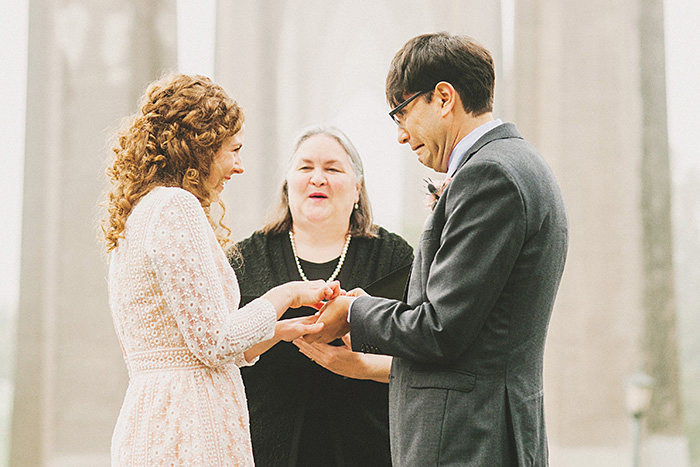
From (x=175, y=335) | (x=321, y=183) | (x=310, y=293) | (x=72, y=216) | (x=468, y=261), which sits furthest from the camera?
(x=72, y=216)

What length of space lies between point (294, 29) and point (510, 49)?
119 centimetres

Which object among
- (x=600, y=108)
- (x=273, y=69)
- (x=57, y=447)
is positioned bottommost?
(x=57, y=447)

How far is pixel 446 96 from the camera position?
5.42ft

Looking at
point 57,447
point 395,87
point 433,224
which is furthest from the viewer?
point 57,447

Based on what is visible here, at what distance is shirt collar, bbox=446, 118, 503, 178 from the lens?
1616 millimetres

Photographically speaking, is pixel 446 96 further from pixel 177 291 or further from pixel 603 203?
pixel 603 203

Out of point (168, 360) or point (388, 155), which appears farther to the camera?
point (388, 155)

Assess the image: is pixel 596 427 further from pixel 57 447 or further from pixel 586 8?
pixel 57 447

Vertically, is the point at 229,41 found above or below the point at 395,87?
above

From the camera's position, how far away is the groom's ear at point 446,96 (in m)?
1.64

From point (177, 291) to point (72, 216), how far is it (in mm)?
2633

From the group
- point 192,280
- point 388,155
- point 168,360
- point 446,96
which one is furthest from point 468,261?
point 388,155

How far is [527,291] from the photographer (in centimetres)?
151

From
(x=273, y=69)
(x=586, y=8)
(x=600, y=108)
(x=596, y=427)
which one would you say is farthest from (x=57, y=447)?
(x=586, y=8)
